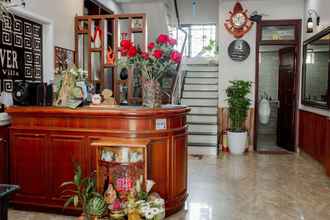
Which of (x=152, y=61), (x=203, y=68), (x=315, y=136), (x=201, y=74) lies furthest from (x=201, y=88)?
A: (x=152, y=61)

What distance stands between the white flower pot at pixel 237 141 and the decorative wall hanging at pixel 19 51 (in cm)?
386

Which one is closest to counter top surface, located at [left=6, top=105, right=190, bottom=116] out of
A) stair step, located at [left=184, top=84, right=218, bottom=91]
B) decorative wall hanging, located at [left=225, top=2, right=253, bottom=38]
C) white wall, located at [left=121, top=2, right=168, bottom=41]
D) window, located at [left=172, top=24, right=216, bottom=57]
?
decorative wall hanging, located at [left=225, top=2, right=253, bottom=38]

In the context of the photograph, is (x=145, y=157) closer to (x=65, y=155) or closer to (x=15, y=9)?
(x=65, y=155)

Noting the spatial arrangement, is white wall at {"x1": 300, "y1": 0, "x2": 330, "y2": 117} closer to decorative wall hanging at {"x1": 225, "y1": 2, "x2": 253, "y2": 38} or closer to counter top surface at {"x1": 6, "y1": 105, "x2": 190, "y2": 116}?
decorative wall hanging at {"x1": 225, "y1": 2, "x2": 253, "y2": 38}

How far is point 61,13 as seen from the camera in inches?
207

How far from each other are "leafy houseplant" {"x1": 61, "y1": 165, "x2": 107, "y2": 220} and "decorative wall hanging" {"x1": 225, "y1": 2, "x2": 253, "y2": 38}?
15.9ft

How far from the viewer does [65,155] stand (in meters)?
3.48

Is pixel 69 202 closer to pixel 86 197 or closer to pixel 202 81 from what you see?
pixel 86 197

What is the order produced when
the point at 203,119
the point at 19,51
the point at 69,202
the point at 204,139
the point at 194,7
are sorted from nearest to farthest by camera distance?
the point at 69,202, the point at 19,51, the point at 204,139, the point at 203,119, the point at 194,7

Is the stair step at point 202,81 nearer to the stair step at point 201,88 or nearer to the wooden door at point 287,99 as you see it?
the stair step at point 201,88

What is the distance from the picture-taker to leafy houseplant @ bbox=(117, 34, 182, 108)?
337cm

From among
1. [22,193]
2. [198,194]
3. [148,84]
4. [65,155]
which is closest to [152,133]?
[148,84]

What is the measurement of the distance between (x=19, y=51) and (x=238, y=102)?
13.6ft

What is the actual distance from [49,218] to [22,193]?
0.46 metres
